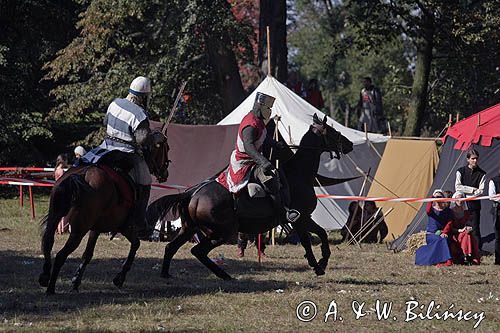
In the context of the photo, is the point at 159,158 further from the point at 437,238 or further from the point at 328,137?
the point at 437,238

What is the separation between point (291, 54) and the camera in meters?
66.8

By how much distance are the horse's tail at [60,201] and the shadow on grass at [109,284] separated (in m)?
0.60

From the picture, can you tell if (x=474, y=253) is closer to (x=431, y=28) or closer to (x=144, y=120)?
(x=144, y=120)

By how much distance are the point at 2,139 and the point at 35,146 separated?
3.92 m

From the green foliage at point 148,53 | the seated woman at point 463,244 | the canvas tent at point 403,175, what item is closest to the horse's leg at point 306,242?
the seated woman at point 463,244

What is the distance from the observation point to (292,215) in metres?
11.3

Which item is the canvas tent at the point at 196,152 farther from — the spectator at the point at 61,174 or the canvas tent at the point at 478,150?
the canvas tent at the point at 478,150

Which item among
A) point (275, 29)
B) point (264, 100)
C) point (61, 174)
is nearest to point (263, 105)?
point (264, 100)

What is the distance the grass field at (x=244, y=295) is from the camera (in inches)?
340

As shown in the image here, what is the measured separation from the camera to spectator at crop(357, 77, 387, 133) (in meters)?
23.6

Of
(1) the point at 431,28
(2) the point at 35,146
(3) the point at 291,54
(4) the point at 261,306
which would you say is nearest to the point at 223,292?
(4) the point at 261,306

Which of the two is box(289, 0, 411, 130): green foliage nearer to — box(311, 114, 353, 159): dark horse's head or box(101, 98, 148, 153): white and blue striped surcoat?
box(311, 114, 353, 159): dark horse's head

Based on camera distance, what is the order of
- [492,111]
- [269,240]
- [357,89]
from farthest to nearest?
[357,89] < [269,240] < [492,111]

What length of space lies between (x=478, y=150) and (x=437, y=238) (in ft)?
11.0
